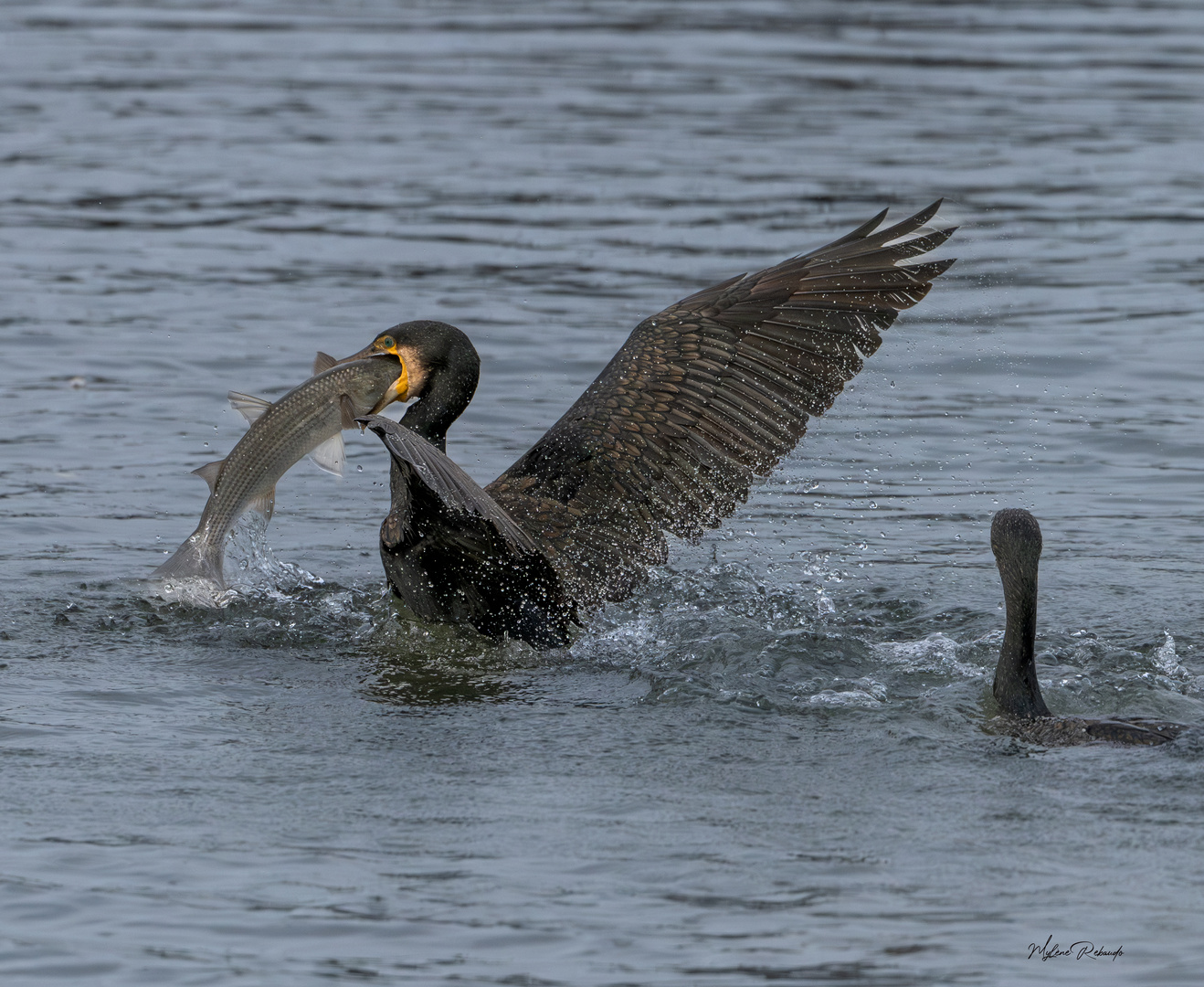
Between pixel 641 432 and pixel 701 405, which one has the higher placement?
pixel 701 405

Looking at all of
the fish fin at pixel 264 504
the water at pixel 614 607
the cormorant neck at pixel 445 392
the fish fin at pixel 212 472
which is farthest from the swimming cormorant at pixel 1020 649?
the fish fin at pixel 212 472

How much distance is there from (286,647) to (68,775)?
1.59m

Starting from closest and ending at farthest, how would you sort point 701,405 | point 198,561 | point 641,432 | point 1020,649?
point 1020,649 → point 198,561 → point 641,432 → point 701,405

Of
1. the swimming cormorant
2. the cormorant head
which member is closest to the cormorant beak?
the cormorant head

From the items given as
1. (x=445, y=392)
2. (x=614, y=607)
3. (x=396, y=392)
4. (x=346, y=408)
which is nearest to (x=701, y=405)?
(x=614, y=607)

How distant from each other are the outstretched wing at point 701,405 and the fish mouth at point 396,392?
49 cm

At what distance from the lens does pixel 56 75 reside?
63.2ft

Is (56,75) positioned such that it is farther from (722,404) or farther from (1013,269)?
(722,404)

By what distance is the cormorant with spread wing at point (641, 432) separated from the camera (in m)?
7.04

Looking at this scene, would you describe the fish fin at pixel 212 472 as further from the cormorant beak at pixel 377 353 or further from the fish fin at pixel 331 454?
the cormorant beak at pixel 377 353

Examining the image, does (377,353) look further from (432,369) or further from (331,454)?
(331,454)

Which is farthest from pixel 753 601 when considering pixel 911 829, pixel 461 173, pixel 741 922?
pixel 461 173

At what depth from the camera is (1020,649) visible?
6094mm

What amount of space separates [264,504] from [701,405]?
1.72 meters
